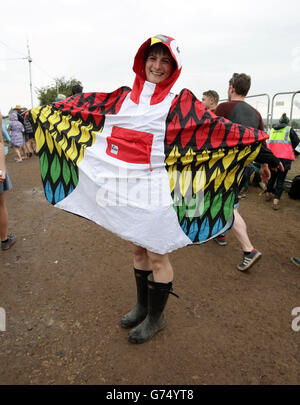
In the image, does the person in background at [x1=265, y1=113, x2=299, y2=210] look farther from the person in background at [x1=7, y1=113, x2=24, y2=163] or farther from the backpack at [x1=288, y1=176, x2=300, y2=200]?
the person in background at [x1=7, y1=113, x2=24, y2=163]

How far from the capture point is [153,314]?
2.07 m

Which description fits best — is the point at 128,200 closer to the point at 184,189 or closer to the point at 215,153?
the point at 184,189

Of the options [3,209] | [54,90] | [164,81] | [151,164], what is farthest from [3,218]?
[54,90]

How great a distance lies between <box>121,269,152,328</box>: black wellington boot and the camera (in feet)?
7.06

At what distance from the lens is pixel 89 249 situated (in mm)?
3441

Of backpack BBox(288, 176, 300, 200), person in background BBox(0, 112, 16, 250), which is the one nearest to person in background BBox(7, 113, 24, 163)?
person in background BBox(0, 112, 16, 250)

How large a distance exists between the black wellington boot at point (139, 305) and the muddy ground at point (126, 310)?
0.10 metres

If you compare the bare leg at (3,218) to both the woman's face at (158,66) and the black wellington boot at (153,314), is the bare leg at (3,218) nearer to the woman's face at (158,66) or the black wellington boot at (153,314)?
the black wellington boot at (153,314)

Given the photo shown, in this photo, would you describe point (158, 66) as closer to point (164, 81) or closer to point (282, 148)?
point (164, 81)

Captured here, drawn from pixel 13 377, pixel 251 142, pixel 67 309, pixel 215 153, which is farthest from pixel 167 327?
pixel 251 142

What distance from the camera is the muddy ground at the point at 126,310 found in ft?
5.92

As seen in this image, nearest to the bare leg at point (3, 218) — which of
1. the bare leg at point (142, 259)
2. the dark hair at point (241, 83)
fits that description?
the bare leg at point (142, 259)

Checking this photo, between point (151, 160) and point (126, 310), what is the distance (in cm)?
137

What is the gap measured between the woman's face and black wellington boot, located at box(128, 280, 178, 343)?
1376mm
